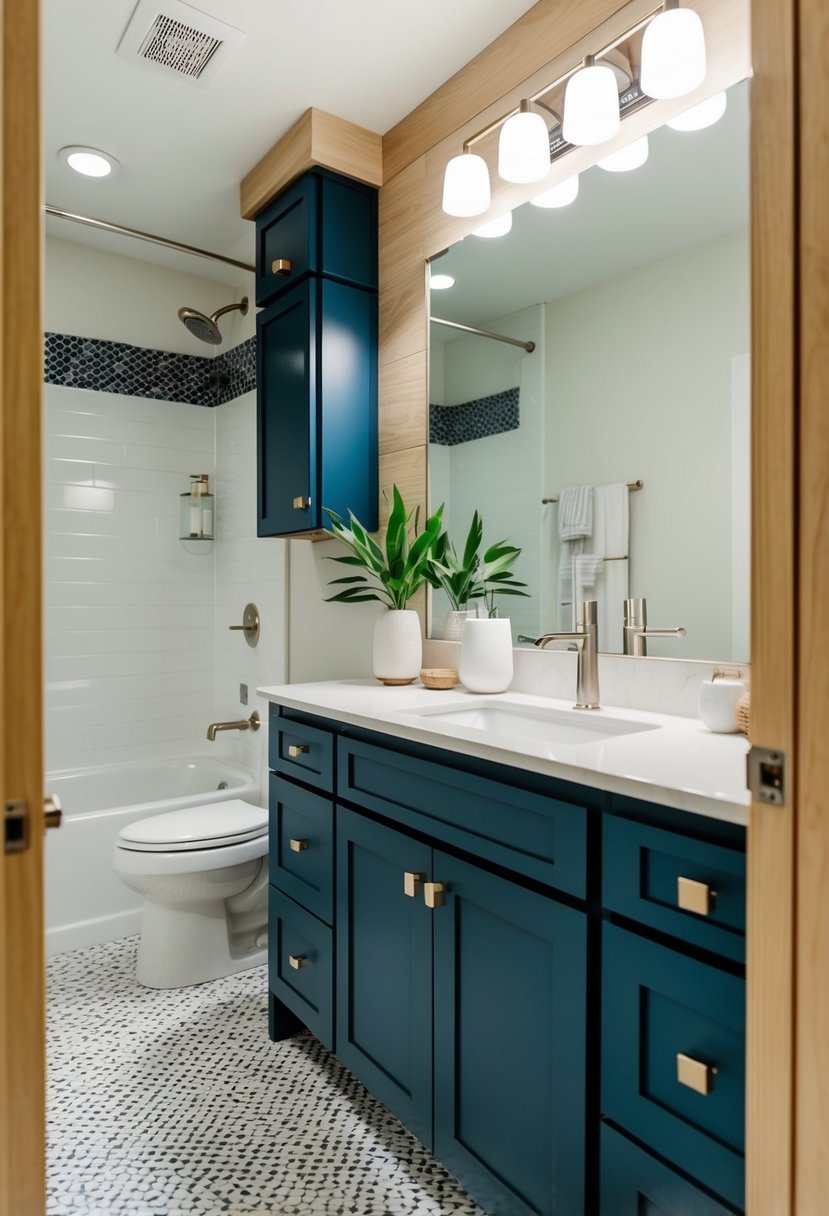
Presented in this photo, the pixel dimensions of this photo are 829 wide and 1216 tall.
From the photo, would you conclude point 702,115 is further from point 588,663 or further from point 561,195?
point 588,663

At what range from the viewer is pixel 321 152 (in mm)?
2195

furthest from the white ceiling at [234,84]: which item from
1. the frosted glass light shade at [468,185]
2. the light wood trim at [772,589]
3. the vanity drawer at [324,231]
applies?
the light wood trim at [772,589]

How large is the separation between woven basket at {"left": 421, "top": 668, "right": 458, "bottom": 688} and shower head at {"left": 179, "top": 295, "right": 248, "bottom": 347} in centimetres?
177

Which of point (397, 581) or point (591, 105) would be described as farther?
point (397, 581)

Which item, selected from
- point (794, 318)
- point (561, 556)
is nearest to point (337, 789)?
point (561, 556)

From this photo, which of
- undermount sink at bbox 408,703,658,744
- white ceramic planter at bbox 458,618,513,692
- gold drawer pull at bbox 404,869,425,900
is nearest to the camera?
gold drawer pull at bbox 404,869,425,900

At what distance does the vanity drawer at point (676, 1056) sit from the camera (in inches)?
35.8

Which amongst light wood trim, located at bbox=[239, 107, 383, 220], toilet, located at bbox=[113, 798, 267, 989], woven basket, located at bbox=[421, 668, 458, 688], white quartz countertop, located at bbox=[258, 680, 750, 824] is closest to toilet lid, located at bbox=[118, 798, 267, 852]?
toilet, located at bbox=[113, 798, 267, 989]

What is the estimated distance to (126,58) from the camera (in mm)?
1975

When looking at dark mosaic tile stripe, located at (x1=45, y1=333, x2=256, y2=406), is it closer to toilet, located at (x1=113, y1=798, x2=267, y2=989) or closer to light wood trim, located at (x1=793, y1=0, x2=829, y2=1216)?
toilet, located at (x1=113, y1=798, x2=267, y2=989)

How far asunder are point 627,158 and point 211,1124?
2.35 metres

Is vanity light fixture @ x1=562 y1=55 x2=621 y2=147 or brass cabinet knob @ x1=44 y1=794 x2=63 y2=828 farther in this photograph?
vanity light fixture @ x1=562 y1=55 x2=621 y2=147

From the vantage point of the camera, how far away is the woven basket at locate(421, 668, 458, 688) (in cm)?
200

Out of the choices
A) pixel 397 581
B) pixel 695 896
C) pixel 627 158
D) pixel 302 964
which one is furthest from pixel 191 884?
Result: pixel 627 158
